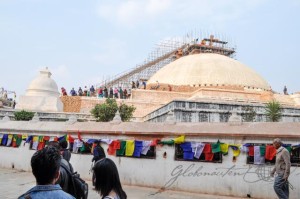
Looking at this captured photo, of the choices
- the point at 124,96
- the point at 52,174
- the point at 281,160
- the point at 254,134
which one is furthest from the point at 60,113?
the point at 52,174

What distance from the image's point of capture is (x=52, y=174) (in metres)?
2.50

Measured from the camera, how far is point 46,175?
8.16ft

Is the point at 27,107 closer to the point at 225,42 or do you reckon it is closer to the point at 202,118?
the point at 202,118

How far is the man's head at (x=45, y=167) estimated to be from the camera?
2471mm

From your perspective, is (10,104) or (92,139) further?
(10,104)

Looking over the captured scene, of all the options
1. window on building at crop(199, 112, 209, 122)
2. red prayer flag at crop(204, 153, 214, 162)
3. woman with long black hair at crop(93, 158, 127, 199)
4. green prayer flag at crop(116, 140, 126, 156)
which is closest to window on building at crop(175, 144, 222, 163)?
red prayer flag at crop(204, 153, 214, 162)

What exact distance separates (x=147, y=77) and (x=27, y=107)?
75.7 feet

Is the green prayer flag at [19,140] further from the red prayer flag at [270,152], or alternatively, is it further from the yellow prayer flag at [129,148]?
the red prayer flag at [270,152]

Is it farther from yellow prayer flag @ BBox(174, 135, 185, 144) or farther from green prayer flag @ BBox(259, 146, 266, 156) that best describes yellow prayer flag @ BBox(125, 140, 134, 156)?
green prayer flag @ BBox(259, 146, 266, 156)

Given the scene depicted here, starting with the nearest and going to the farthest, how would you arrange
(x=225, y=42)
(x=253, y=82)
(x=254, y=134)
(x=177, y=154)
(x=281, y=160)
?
(x=281, y=160) < (x=254, y=134) < (x=177, y=154) < (x=253, y=82) < (x=225, y=42)

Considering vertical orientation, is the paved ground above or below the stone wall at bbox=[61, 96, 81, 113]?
below

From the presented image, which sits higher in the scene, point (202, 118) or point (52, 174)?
point (202, 118)

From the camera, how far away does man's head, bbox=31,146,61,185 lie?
2.47 meters

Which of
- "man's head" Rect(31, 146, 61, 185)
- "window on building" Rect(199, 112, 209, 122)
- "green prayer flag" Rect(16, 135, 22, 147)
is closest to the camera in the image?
"man's head" Rect(31, 146, 61, 185)
